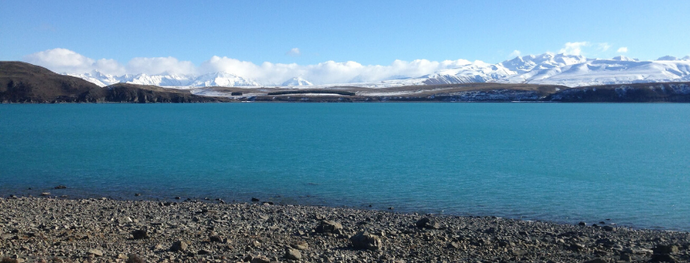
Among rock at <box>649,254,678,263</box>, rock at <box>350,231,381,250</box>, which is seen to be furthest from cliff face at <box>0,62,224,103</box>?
rock at <box>649,254,678,263</box>

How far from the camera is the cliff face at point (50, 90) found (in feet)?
414

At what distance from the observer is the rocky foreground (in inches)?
428

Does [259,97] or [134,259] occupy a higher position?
[259,97]

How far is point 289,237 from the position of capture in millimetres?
13086

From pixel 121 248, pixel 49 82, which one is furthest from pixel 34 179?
pixel 49 82

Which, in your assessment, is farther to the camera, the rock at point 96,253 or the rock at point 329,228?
the rock at point 329,228

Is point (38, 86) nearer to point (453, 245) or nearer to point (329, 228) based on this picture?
point (329, 228)

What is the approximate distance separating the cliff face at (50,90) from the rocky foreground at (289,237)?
129811 mm

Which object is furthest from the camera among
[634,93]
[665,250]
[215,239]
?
[634,93]

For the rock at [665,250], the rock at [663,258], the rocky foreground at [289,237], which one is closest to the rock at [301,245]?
the rocky foreground at [289,237]

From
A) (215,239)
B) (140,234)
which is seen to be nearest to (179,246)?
(215,239)

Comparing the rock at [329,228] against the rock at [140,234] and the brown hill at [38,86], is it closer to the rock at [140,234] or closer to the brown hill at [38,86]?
the rock at [140,234]

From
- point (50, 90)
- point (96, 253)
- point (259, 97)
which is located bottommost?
point (96, 253)

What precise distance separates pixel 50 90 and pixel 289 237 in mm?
141656
